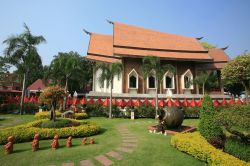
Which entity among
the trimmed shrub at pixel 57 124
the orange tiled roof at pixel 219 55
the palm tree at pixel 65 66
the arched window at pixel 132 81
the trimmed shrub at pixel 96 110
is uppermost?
the orange tiled roof at pixel 219 55

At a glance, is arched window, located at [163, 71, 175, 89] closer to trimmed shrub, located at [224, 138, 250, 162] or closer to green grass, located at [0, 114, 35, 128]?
green grass, located at [0, 114, 35, 128]

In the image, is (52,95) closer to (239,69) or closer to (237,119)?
(237,119)

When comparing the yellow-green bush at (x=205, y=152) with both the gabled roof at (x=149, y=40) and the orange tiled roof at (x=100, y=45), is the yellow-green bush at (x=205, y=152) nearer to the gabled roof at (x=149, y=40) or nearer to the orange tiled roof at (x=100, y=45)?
the gabled roof at (x=149, y=40)

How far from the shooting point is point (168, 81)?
26.6 m

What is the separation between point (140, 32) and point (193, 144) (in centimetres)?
2414

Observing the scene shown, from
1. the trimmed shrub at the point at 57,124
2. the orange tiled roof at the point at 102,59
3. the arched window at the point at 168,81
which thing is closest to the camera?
the trimmed shrub at the point at 57,124

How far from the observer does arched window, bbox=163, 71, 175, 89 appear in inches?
1016

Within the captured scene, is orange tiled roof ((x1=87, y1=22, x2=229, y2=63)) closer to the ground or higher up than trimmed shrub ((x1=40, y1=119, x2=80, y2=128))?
higher up

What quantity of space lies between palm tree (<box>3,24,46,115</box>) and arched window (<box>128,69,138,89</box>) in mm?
10963

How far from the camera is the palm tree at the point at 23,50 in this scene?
68.0 feet

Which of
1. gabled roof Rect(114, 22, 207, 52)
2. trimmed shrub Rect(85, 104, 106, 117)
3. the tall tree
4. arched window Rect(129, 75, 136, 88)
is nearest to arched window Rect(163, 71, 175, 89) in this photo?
gabled roof Rect(114, 22, 207, 52)

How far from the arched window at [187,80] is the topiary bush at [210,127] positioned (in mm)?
17868

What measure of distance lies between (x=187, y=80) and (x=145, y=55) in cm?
727

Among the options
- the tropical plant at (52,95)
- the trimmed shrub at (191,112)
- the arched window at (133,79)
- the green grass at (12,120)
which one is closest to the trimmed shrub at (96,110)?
the green grass at (12,120)
